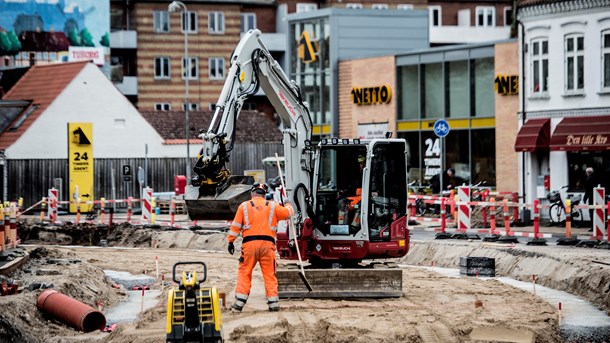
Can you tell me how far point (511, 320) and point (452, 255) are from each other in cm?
1081

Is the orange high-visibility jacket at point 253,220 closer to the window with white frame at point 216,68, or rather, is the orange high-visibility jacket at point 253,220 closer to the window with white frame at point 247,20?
the window with white frame at point 216,68

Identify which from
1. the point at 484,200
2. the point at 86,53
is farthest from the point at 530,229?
the point at 86,53

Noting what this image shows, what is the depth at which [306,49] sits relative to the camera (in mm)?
53344

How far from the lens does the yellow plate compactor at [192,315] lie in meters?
14.6

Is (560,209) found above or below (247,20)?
below

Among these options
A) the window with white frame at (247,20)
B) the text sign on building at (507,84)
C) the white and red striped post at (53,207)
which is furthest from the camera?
the window with white frame at (247,20)

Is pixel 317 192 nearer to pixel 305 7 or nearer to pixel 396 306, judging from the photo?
pixel 396 306

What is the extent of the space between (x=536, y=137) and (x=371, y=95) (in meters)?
13.0

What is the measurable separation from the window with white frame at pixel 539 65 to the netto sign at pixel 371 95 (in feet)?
35.4

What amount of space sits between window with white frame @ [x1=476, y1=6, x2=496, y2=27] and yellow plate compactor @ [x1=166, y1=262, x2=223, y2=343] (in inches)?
2525

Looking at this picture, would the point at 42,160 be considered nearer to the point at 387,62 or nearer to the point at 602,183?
the point at 387,62

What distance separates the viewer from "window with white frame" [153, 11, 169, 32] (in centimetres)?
7225

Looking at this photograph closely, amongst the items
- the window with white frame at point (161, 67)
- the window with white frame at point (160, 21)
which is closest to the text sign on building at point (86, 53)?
the window with white frame at point (160, 21)

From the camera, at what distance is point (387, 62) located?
4950 centimetres
